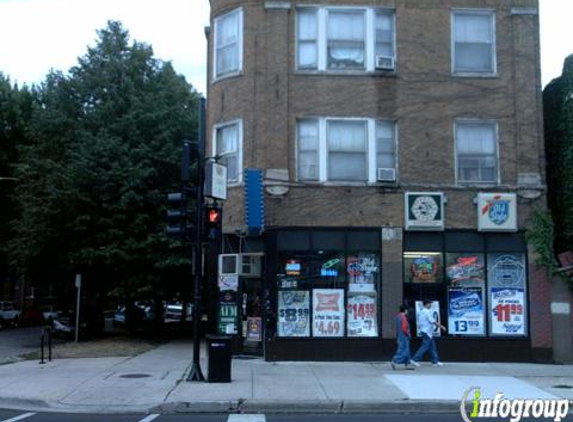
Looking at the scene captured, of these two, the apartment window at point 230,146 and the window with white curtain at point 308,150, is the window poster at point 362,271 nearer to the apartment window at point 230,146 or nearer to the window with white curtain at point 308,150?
the window with white curtain at point 308,150

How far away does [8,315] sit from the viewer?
152 ft

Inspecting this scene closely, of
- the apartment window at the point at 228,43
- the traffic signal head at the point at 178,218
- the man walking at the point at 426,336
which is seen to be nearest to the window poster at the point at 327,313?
the man walking at the point at 426,336

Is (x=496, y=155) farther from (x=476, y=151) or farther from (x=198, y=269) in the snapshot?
(x=198, y=269)

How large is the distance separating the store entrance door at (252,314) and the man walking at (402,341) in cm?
387

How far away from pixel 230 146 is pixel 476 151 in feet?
22.2

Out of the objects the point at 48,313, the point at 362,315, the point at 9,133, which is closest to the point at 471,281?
the point at 362,315

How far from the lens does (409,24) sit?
19.7 metres

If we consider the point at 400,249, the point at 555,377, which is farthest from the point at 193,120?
the point at 555,377

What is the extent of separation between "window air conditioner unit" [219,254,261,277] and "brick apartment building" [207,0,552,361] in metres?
0.32

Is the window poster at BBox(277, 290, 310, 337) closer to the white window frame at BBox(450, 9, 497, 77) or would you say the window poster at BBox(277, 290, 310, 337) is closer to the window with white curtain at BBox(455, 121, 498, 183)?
the window with white curtain at BBox(455, 121, 498, 183)

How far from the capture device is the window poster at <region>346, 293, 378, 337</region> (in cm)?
1880

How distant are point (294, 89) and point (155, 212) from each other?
10.6 metres

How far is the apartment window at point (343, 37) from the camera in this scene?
19.7 meters

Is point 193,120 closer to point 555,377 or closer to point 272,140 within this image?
point 272,140
